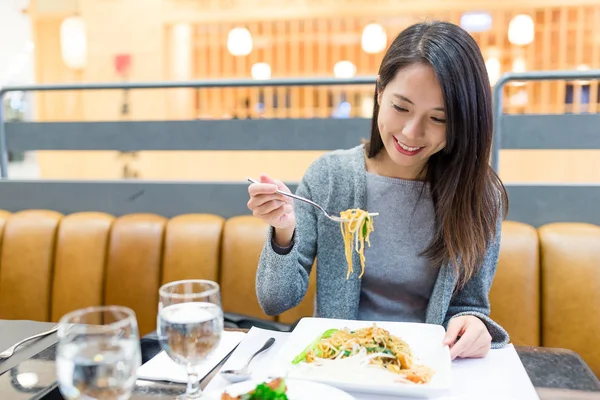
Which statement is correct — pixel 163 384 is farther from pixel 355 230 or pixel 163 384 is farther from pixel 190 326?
pixel 355 230

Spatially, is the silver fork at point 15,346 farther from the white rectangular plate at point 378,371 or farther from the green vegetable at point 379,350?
the green vegetable at point 379,350

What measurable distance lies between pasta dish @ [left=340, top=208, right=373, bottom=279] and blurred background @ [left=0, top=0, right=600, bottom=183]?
520 cm

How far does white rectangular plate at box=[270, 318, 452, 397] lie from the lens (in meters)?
0.88

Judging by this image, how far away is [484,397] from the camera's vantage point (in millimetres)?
877

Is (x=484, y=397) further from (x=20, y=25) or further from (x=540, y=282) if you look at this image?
(x=20, y=25)

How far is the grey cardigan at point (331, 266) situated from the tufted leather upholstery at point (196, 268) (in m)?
0.45

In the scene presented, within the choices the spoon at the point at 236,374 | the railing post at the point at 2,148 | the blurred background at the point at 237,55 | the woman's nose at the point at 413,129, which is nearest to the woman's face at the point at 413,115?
the woman's nose at the point at 413,129

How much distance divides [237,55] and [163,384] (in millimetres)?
6992

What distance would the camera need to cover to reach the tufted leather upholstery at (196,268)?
1804 mm

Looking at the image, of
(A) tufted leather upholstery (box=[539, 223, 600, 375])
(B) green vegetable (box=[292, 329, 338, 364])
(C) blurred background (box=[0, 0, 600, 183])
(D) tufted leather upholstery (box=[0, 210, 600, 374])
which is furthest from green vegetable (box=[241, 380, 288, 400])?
(C) blurred background (box=[0, 0, 600, 183])

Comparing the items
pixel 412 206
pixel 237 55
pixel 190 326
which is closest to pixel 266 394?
pixel 190 326

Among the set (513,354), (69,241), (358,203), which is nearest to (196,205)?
(69,241)

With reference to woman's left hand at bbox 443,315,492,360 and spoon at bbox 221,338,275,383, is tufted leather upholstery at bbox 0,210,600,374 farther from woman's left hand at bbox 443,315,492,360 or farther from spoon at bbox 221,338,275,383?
spoon at bbox 221,338,275,383

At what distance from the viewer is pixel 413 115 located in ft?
4.26
